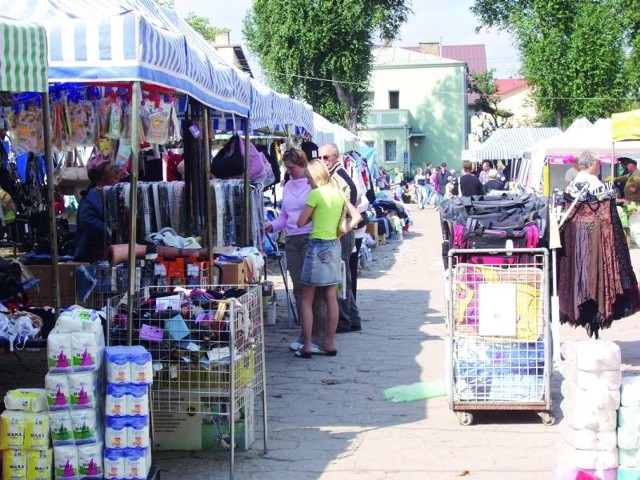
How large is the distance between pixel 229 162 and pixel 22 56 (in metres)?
4.97

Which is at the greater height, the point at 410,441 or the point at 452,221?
the point at 452,221

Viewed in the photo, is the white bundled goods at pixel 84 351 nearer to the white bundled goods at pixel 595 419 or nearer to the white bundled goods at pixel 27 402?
the white bundled goods at pixel 27 402

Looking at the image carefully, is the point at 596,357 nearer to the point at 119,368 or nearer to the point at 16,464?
the point at 119,368

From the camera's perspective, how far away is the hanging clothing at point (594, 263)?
7.23m

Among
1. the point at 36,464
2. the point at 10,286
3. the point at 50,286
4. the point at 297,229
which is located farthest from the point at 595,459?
the point at 297,229

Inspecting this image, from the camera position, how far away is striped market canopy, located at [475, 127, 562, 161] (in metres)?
37.1

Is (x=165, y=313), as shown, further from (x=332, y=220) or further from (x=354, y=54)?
(x=354, y=54)

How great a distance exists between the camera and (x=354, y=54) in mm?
39188

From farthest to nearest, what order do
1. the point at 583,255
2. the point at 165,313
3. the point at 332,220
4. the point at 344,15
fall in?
the point at 344,15
the point at 332,220
the point at 583,255
the point at 165,313

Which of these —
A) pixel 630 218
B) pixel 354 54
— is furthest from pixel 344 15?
pixel 630 218

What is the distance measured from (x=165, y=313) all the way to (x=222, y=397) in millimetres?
567

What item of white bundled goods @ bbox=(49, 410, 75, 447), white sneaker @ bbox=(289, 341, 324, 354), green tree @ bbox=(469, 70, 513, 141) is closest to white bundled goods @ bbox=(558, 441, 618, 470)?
white bundled goods @ bbox=(49, 410, 75, 447)

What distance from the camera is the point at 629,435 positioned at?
4.45 meters

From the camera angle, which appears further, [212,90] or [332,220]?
[332,220]
